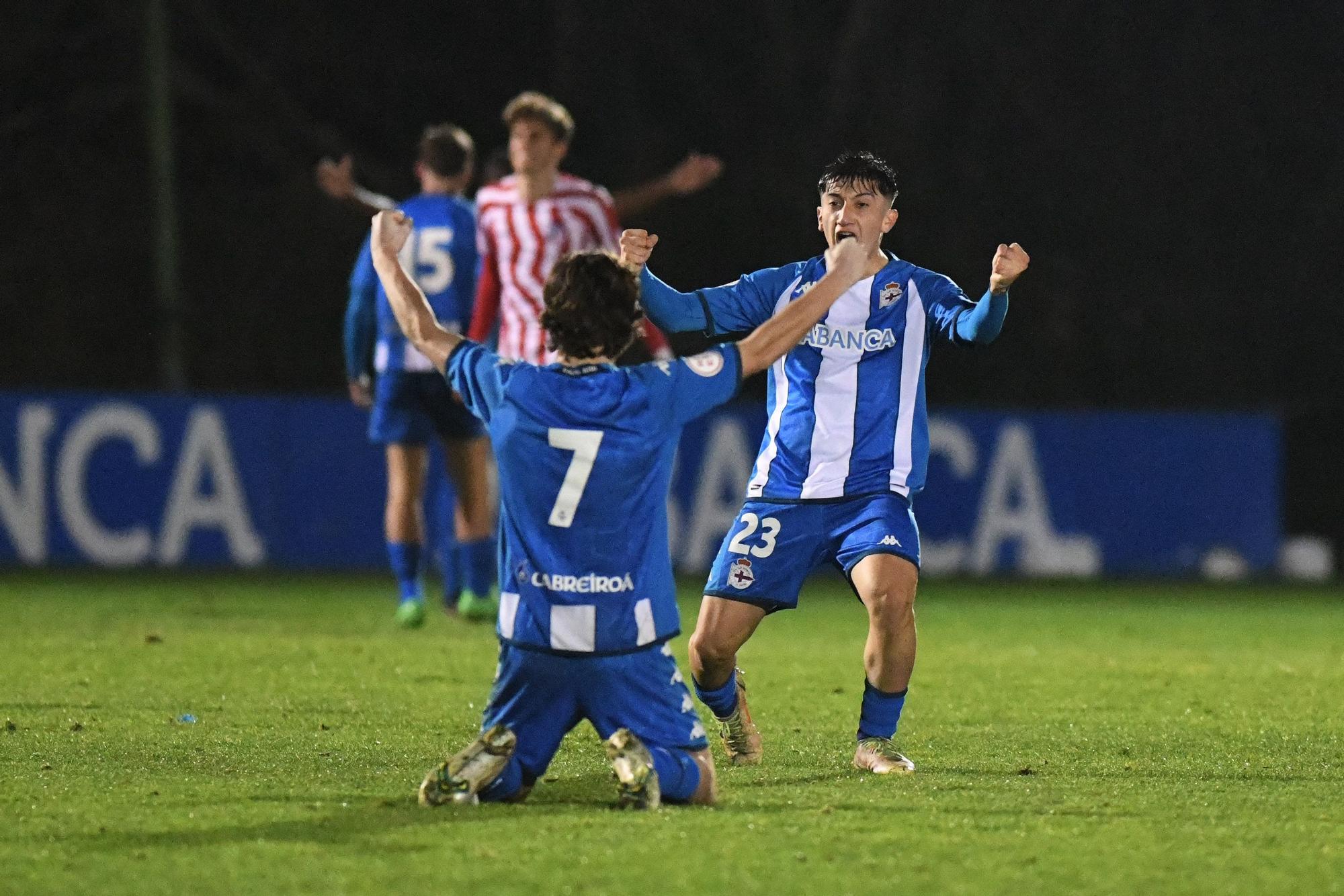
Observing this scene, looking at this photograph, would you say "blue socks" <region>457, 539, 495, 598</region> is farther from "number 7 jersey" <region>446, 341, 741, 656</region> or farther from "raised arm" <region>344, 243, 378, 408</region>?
"number 7 jersey" <region>446, 341, 741, 656</region>

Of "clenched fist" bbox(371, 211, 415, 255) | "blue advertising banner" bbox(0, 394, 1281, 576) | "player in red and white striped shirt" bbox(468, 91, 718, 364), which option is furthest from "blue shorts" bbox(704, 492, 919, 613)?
"blue advertising banner" bbox(0, 394, 1281, 576)

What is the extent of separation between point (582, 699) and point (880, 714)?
1.32m

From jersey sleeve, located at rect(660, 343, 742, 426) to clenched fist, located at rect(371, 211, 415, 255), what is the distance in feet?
2.74

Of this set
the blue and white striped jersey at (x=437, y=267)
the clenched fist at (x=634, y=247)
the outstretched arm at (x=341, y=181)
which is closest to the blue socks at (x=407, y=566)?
the blue and white striped jersey at (x=437, y=267)

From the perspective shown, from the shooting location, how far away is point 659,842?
4.93 m

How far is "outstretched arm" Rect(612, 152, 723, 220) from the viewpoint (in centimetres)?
930

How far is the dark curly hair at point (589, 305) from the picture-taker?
5.37m

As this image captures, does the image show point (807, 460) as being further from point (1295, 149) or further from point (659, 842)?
point (1295, 149)

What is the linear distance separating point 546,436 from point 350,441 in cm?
1055

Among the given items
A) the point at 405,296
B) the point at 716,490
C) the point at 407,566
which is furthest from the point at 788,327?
the point at 716,490

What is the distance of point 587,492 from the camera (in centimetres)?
537

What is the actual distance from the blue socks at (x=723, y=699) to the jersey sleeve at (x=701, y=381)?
1.33 meters

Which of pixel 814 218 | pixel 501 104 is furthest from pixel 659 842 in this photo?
pixel 501 104

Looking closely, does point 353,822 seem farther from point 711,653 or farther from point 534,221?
point 534,221
